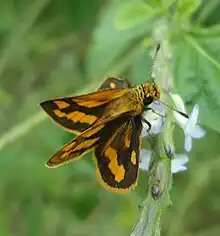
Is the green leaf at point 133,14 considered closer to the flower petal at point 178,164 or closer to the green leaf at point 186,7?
the green leaf at point 186,7

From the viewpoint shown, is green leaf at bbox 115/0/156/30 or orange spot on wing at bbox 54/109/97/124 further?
green leaf at bbox 115/0/156/30

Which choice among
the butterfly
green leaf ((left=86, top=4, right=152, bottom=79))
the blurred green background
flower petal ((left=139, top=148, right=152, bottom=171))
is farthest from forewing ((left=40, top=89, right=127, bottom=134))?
green leaf ((left=86, top=4, right=152, bottom=79))

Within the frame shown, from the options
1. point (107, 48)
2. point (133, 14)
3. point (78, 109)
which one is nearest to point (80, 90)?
point (107, 48)

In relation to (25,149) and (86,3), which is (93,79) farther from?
(86,3)

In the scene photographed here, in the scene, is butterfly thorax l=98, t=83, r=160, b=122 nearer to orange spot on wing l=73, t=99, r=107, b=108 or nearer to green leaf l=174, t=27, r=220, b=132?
orange spot on wing l=73, t=99, r=107, b=108

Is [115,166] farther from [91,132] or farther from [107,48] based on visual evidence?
[107,48]

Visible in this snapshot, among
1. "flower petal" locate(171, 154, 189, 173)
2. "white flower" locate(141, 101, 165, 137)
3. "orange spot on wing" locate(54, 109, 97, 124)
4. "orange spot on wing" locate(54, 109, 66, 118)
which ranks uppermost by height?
"orange spot on wing" locate(54, 109, 66, 118)

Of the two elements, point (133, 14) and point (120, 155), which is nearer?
point (120, 155)
